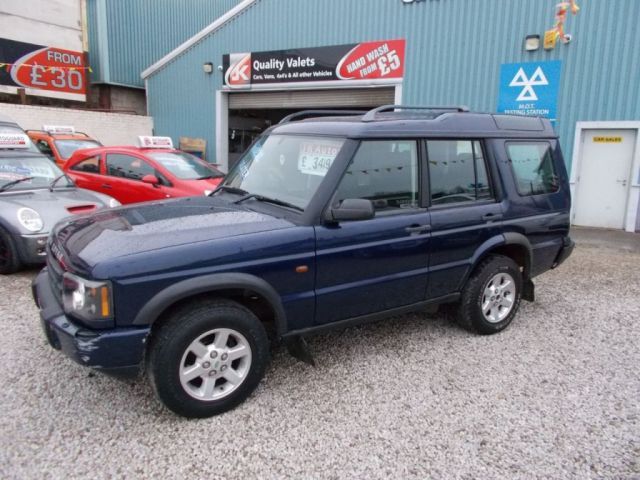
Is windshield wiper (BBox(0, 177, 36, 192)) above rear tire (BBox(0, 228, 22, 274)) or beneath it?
above

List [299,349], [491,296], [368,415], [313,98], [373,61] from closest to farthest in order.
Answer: [368,415]
[299,349]
[491,296]
[373,61]
[313,98]

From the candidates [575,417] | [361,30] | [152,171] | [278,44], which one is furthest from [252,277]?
Result: [278,44]

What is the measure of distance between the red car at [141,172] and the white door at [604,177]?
7.54 m

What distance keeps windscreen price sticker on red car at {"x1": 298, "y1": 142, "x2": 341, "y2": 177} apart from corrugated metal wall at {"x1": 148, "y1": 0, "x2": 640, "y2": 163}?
27.4ft

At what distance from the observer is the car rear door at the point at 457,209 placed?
378 cm

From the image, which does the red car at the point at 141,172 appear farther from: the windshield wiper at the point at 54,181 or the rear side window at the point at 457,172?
the rear side window at the point at 457,172

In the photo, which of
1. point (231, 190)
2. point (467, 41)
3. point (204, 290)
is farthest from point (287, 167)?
point (467, 41)

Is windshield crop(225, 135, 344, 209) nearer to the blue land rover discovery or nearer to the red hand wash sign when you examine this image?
the blue land rover discovery

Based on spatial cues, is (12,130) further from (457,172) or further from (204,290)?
(457,172)

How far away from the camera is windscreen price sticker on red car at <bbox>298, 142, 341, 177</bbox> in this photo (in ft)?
11.2

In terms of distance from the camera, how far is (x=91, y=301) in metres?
2.61

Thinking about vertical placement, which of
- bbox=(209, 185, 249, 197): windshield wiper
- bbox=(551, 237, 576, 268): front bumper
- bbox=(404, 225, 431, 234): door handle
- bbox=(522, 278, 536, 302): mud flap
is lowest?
bbox=(522, 278, 536, 302): mud flap

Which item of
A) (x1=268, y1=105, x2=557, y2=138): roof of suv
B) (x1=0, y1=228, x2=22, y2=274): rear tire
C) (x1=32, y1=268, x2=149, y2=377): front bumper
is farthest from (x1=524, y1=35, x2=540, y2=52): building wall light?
(x1=32, y1=268, x2=149, y2=377): front bumper

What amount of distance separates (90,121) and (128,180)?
889cm
